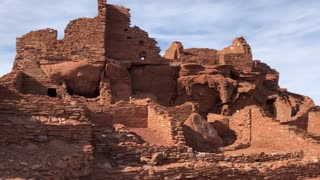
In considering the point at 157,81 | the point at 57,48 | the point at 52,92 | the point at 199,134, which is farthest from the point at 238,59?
the point at 52,92

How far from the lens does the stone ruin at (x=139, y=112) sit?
11.6m

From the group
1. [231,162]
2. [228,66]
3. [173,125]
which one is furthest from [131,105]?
[228,66]

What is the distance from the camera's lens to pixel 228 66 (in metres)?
23.6

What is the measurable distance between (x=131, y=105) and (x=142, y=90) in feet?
20.8

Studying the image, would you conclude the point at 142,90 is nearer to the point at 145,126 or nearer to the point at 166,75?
the point at 166,75

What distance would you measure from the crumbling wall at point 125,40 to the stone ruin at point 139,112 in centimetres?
5

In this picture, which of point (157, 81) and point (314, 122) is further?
point (157, 81)

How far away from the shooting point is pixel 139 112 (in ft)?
53.6

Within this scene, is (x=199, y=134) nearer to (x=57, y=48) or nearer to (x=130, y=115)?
(x=130, y=115)

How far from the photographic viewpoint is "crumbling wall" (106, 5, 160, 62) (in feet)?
73.8

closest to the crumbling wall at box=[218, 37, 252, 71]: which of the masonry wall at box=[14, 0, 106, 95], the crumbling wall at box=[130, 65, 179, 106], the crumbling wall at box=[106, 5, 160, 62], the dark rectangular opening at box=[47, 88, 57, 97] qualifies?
the crumbling wall at box=[130, 65, 179, 106]

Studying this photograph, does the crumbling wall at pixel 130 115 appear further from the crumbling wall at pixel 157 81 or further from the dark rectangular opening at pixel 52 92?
the crumbling wall at pixel 157 81

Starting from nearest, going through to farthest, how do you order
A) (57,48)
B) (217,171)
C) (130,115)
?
(217,171), (130,115), (57,48)

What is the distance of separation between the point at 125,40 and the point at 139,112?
730cm
